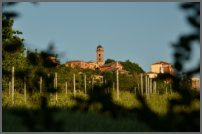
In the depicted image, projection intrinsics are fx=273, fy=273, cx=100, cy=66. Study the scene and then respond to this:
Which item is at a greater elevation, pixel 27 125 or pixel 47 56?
pixel 47 56

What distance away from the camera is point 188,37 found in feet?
1.94

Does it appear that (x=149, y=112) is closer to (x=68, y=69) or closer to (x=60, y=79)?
(x=60, y=79)

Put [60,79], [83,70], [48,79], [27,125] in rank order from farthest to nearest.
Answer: [83,70], [60,79], [48,79], [27,125]

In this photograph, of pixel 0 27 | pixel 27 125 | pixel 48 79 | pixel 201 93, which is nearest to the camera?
pixel 27 125

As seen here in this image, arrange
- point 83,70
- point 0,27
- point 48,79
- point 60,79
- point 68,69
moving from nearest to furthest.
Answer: point 48,79
point 0,27
point 60,79
point 68,69
point 83,70

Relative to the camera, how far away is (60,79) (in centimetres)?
1426

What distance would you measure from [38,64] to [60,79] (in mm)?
13690

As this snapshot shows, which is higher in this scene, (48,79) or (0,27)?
(0,27)

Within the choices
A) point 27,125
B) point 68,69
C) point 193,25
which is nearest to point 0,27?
point 27,125

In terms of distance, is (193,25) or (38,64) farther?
(38,64)

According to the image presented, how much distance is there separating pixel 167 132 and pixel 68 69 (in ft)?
49.8

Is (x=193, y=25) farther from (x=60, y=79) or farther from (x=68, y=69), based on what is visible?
(x=68, y=69)

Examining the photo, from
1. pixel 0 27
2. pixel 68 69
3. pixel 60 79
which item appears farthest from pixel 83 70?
pixel 0 27

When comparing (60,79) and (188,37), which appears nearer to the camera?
(188,37)
